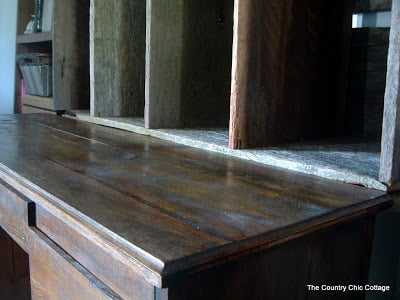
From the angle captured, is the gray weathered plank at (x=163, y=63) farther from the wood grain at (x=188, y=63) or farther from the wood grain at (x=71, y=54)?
the wood grain at (x=71, y=54)

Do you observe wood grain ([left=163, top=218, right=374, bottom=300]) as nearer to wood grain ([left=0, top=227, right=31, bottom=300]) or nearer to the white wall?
wood grain ([left=0, top=227, right=31, bottom=300])

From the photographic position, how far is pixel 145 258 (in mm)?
461

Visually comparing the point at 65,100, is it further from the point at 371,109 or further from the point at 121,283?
the point at 121,283

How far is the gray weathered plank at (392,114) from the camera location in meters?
0.67

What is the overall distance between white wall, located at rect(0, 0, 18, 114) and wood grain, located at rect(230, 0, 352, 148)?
1.69 meters

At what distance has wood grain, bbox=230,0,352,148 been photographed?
3.16ft

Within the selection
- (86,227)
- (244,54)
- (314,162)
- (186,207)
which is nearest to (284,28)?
(244,54)

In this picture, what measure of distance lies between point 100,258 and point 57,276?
150mm

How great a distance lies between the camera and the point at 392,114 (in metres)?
0.69

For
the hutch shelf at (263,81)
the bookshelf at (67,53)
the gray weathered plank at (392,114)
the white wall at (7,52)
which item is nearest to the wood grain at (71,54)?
the bookshelf at (67,53)

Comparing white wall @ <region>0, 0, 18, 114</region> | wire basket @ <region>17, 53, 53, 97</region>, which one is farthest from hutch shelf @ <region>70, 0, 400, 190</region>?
white wall @ <region>0, 0, 18, 114</region>

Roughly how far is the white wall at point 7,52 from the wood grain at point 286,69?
5.55 feet

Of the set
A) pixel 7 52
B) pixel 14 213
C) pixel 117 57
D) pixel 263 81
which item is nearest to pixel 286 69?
pixel 263 81

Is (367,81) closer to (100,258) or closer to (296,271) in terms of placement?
(296,271)
